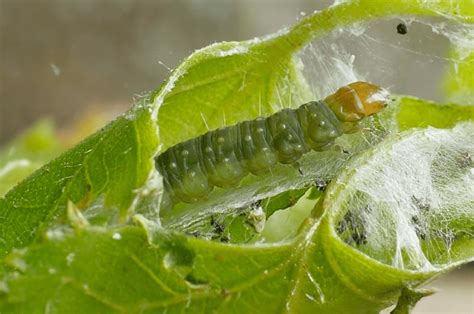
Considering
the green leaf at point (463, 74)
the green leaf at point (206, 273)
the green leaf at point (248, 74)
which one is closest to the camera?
the green leaf at point (206, 273)

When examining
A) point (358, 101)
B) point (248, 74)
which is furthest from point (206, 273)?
point (358, 101)

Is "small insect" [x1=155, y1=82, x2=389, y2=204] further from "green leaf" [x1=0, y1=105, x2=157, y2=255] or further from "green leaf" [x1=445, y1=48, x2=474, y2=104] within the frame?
"green leaf" [x1=0, y1=105, x2=157, y2=255]

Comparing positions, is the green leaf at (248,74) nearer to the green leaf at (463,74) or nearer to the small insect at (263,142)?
the small insect at (263,142)

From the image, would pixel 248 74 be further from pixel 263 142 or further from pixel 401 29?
pixel 401 29

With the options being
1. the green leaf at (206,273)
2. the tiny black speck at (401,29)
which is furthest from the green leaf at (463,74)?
the green leaf at (206,273)

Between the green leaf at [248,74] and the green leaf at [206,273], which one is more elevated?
the green leaf at [248,74]

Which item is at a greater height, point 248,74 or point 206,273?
point 248,74

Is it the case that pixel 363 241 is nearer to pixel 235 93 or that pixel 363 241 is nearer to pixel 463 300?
pixel 235 93

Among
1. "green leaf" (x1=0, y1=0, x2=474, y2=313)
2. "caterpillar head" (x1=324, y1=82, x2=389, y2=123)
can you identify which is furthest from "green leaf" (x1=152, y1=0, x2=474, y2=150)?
"caterpillar head" (x1=324, y1=82, x2=389, y2=123)

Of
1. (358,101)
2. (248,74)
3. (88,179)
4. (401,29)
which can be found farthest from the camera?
(401,29)
